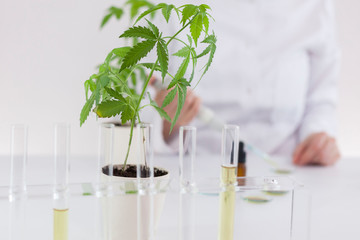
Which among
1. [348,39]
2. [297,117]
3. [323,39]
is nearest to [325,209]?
[297,117]

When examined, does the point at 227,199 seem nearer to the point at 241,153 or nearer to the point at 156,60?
the point at 156,60

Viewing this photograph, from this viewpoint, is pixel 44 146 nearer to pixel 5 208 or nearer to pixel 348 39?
pixel 5 208

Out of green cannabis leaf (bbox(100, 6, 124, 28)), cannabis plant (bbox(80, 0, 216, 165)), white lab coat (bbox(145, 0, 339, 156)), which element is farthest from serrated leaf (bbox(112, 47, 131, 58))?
white lab coat (bbox(145, 0, 339, 156))

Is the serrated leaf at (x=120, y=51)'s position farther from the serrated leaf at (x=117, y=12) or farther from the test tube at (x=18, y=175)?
the serrated leaf at (x=117, y=12)

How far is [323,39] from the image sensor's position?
1.54m

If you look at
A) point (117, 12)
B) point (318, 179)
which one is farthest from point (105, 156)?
point (318, 179)

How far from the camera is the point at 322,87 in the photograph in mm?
1501

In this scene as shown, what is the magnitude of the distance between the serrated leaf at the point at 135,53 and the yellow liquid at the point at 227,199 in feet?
0.56

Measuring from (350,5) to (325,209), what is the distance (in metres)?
1.30

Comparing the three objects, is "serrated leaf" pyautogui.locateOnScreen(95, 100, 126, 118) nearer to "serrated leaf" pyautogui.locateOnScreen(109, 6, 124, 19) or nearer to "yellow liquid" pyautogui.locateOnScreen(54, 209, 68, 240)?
"yellow liquid" pyautogui.locateOnScreen(54, 209, 68, 240)

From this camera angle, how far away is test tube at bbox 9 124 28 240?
48 cm

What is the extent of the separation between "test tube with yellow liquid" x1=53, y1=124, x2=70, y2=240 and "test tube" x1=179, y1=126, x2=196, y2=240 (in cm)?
12

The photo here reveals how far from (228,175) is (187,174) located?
0.05 meters

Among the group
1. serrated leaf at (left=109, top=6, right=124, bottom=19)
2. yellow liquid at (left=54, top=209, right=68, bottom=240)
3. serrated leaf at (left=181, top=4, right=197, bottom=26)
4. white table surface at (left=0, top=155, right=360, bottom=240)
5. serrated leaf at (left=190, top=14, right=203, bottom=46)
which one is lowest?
white table surface at (left=0, top=155, right=360, bottom=240)
